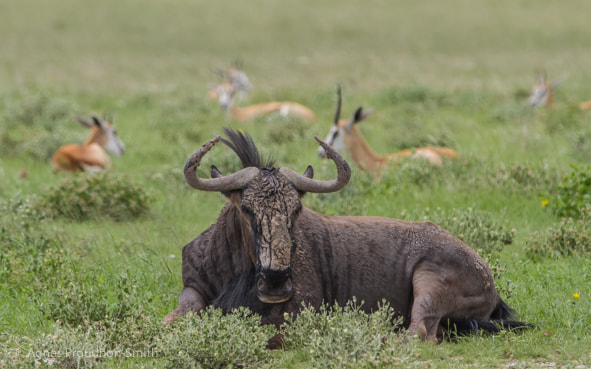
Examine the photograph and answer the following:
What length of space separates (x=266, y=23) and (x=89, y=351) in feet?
154

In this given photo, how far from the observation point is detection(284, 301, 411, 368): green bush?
4494 mm

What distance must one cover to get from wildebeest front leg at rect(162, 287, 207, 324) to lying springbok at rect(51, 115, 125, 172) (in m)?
6.86

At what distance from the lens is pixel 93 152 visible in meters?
13.1

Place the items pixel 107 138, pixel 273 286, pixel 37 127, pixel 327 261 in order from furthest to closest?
pixel 37 127
pixel 107 138
pixel 327 261
pixel 273 286

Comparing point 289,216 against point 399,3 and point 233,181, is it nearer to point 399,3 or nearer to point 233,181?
point 233,181

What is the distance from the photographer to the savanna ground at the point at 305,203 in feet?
16.5

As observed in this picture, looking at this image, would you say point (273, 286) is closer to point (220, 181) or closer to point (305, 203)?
point (220, 181)

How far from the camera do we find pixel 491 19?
1984 inches

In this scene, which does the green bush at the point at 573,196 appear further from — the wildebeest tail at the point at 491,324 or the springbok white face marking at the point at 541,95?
the springbok white face marking at the point at 541,95

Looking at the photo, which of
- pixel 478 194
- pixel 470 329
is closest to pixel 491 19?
pixel 478 194

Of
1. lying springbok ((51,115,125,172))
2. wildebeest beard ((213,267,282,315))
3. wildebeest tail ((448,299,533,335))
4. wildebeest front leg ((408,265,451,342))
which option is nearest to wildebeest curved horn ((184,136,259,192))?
wildebeest beard ((213,267,282,315))

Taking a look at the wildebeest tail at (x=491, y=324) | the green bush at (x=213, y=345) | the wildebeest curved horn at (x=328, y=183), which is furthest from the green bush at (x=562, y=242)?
the green bush at (x=213, y=345)

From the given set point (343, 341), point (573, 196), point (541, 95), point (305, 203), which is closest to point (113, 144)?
point (305, 203)

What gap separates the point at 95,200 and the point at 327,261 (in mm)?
4363
